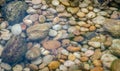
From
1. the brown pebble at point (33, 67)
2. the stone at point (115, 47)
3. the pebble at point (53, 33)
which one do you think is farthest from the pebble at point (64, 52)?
the stone at point (115, 47)

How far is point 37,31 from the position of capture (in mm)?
3199

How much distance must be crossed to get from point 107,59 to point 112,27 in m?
0.48

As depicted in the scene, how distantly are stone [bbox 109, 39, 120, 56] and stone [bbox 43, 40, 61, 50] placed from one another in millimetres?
681

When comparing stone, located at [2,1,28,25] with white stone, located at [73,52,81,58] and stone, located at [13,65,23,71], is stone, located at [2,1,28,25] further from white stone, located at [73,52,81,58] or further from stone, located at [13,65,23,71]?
white stone, located at [73,52,81,58]

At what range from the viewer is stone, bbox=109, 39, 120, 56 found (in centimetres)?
291

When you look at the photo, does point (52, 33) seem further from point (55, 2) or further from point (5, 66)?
point (5, 66)

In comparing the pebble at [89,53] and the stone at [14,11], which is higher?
the stone at [14,11]

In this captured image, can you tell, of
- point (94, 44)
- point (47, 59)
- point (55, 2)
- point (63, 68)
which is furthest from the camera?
point (55, 2)

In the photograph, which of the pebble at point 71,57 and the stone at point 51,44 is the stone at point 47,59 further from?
the pebble at point 71,57

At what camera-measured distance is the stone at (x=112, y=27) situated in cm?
312

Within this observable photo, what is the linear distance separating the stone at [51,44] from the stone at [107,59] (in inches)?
23.7

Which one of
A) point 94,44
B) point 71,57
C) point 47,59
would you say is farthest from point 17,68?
point 94,44

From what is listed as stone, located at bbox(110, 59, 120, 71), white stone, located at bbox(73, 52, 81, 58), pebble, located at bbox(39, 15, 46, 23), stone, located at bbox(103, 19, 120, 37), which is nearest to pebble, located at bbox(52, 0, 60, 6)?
pebble, located at bbox(39, 15, 46, 23)

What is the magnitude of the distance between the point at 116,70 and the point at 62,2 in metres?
1.46
